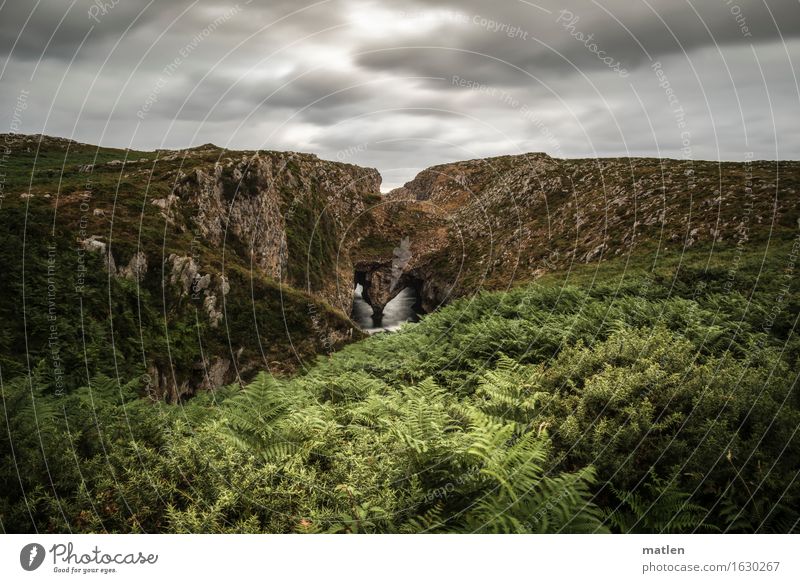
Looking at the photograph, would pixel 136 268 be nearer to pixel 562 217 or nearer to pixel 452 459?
pixel 452 459

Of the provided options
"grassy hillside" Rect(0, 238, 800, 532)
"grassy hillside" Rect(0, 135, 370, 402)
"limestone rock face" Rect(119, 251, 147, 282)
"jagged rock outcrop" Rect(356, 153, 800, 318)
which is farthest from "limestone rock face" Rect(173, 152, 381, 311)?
"grassy hillside" Rect(0, 238, 800, 532)

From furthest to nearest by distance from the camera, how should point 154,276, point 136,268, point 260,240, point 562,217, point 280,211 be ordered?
1. point 562,217
2. point 280,211
3. point 260,240
4. point 154,276
5. point 136,268

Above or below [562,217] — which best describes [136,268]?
below

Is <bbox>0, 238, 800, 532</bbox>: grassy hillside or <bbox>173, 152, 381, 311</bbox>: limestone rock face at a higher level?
<bbox>173, 152, 381, 311</bbox>: limestone rock face

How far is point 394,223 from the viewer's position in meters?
70.1

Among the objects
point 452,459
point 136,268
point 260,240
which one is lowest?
point 452,459

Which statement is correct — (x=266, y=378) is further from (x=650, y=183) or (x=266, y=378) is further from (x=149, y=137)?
(x=650, y=183)

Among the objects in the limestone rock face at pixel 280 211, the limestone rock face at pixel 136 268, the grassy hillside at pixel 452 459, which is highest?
the limestone rock face at pixel 280 211

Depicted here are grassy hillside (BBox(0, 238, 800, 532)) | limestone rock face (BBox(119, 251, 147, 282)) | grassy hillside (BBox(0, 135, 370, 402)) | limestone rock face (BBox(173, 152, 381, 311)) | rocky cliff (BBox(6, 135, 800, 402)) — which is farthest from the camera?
limestone rock face (BBox(173, 152, 381, 311))

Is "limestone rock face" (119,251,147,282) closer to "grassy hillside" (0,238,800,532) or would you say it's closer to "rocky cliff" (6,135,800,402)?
"rocky cliff" (6,135,800,402)

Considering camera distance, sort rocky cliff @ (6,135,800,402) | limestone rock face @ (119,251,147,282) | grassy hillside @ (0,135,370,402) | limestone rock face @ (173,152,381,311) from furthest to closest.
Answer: limestone rock face @ (173,152,381,311) → limestone rock face @ (119,251,147,282) → rocky cliff @ (6,135,800,402) → grassy hillside @ (0,135,370,402)

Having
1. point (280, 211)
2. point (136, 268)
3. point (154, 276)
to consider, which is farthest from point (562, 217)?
point (136, 268)

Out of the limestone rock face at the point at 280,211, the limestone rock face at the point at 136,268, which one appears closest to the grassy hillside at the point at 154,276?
the limestone rock face at the point at 136,268

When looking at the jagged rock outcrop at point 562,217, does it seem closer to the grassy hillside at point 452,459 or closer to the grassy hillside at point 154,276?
the grassy hillside at point 154,276
